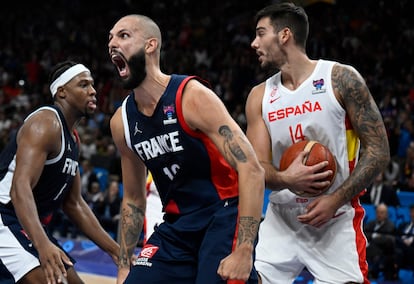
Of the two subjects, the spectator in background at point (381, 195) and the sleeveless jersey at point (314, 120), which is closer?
the sleeveless jersey at point (314, 120)

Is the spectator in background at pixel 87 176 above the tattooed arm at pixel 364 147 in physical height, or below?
below

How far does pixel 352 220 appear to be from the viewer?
3.91m

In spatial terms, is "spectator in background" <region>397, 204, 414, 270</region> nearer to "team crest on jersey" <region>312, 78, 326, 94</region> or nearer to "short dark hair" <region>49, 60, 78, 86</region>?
"team crest on jersey" <region>312, 78, 326, 94</region>

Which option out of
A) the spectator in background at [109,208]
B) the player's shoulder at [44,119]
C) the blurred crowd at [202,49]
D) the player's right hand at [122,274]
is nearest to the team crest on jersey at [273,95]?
the player's right hand at [122,274]

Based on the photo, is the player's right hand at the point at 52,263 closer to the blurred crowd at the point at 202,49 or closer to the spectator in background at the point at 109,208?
the spectator in background at the point at 109,208

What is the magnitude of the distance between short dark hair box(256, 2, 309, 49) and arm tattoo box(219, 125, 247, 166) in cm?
100

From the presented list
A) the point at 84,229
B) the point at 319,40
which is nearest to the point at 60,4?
the point at 319,40

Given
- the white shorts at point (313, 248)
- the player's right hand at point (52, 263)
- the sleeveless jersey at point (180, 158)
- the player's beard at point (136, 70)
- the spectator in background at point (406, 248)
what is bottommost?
the spectator in background at point (406, 248)

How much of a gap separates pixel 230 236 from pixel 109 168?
29.9 ft

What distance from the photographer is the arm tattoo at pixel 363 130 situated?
3729 mm

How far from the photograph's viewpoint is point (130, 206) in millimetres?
3900

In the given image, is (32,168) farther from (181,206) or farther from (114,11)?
(114,11)

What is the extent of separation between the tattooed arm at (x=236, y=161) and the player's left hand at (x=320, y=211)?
0.72 meters

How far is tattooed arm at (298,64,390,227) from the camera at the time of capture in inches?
147
